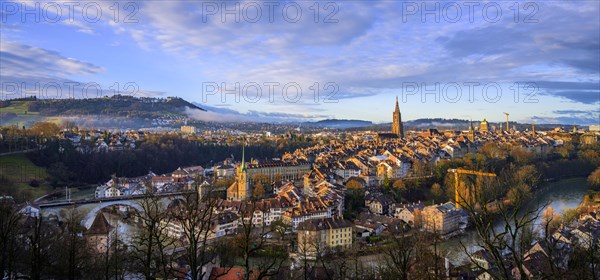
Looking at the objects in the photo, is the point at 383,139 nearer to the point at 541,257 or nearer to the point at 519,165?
the point at 519,165

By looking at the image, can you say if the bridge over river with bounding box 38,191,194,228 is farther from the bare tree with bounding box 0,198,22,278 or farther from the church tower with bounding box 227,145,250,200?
the bare tree with bounding box 0,198,22,278

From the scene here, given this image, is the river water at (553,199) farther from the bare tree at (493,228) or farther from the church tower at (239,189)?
the church tower at (239,189)

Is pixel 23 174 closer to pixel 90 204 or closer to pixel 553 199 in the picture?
pixel 90 204

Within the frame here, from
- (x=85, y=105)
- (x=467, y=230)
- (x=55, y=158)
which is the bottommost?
(x=467, y=230)

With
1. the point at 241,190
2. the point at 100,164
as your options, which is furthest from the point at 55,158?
the point at 241,190

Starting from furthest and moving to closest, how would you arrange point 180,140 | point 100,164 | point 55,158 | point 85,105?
point 85,105 → point 180,140 → point 100,164 → point 55,158

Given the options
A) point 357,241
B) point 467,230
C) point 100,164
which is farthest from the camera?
point 100,164

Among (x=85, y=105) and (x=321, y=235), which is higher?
(x=85, y=105)

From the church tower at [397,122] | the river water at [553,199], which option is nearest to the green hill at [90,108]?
the church tower at [397,122]

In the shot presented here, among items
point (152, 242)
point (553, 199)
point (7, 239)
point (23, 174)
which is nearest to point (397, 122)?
point (553, 199)
